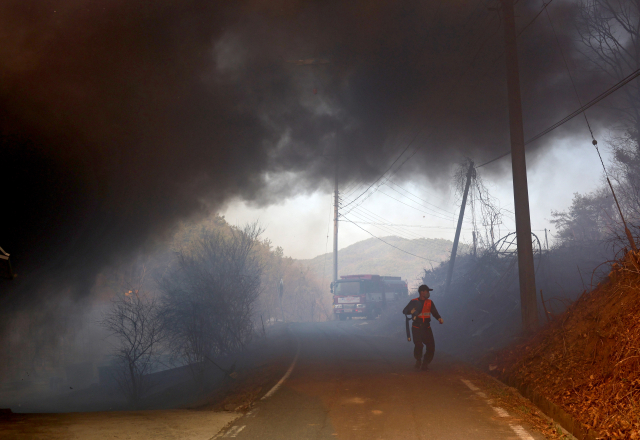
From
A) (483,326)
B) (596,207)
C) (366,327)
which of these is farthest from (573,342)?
(596,207)

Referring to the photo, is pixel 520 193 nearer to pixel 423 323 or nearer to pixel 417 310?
pixel 417 310

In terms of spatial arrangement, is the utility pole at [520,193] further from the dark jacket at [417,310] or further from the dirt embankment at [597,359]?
the dark jacket at [417,310]

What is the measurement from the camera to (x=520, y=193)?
32.5 ft

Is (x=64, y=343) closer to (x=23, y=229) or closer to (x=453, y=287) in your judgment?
(x=23, y=229)

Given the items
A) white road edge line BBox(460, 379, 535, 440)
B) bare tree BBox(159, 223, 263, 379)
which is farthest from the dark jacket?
bare tree BBox(159, 223, 263, 379)

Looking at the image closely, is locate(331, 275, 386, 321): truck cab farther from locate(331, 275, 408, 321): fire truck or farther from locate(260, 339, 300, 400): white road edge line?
locate(260, 339, 300, 400): white road edge line

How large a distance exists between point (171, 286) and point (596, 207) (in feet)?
111

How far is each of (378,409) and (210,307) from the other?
14121 mm

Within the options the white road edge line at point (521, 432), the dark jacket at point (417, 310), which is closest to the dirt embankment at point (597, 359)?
the white road edge line at point (521, 432)

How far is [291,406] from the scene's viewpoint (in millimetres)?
6273

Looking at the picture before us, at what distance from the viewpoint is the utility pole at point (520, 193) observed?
966 cm

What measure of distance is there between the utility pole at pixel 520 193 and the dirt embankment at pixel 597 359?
0.93m

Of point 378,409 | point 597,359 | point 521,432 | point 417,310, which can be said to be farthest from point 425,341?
point 521,432

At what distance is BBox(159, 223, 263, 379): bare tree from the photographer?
18.3m
